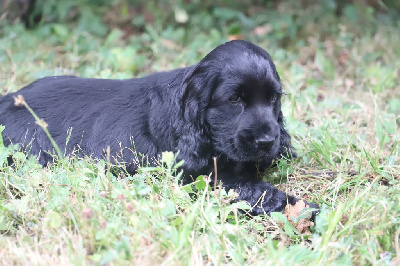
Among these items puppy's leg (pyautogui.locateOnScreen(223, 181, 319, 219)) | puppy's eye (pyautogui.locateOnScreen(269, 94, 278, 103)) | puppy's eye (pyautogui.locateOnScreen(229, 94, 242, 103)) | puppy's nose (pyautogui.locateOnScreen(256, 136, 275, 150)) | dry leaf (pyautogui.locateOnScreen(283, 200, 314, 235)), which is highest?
puppy's eye (pyautogui.locateOnScreen(229, 94, 242, 103))

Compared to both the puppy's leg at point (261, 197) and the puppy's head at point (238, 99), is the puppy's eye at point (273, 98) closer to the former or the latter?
the puppy's head at point (238, 99)

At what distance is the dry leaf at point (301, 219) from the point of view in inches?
110

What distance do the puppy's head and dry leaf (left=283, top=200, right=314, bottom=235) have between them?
327 mm

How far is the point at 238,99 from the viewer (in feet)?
9.67

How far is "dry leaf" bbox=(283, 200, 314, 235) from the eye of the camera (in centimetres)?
280

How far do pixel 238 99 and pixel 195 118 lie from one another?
28 cm

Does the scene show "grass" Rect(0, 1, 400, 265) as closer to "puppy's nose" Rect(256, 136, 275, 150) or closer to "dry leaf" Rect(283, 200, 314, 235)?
"dry leaf" Rect(283, 200, 314, 235)

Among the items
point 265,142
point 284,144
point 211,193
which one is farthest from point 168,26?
point 211,193

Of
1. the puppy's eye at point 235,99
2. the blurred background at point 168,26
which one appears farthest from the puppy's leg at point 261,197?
the blurred background at point 168,26

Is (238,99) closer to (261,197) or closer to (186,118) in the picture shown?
(186,118)

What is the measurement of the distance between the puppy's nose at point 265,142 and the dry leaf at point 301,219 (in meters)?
0.37

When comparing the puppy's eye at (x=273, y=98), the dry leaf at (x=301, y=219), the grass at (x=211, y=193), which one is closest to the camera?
the grass at (x=211, y=193)

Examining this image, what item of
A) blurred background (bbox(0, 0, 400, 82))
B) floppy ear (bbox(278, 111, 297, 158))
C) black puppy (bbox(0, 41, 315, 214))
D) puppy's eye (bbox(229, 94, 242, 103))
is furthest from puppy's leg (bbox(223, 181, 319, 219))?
blurred background (bbox(0, 0, 400, 82))

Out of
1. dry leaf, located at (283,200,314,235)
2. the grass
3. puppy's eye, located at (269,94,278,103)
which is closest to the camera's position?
the grass
